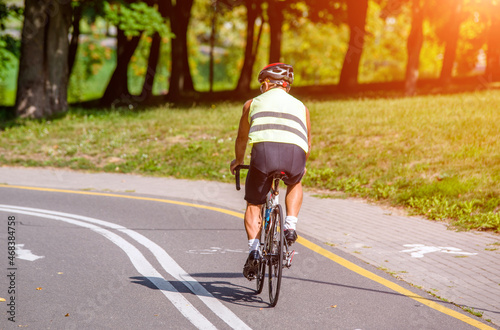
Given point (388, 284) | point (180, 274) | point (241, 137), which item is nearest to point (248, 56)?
point (180, 274)

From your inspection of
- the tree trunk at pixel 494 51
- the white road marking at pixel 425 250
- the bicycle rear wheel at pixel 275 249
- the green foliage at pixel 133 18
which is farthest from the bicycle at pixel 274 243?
the tree trunk at pixel 494 51

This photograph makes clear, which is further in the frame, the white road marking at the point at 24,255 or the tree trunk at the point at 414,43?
the tree trunk at the point at 414,43

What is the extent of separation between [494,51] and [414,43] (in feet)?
46.9

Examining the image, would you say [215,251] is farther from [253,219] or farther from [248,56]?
[248,56]

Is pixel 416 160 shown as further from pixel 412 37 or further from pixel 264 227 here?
pixel 412 37

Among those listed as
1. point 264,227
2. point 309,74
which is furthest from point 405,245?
point 309,74

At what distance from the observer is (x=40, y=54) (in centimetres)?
1992

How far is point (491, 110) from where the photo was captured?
51.3ft

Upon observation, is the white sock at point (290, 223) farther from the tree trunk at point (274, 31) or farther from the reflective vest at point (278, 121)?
the tree trunk at point (274, 31)

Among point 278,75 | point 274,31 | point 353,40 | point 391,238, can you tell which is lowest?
point 391,238

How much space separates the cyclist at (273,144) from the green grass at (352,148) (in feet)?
14.6

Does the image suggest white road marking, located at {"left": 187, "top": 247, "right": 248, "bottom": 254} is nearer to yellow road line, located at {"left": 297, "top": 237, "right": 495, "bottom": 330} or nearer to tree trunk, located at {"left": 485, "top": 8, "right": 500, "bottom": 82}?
yellow road line, located at {"left": 297, "top": 237, "right": 495, "bottom": 330}

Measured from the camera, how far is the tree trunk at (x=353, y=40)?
29.1m

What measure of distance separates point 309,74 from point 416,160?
56.6 m
